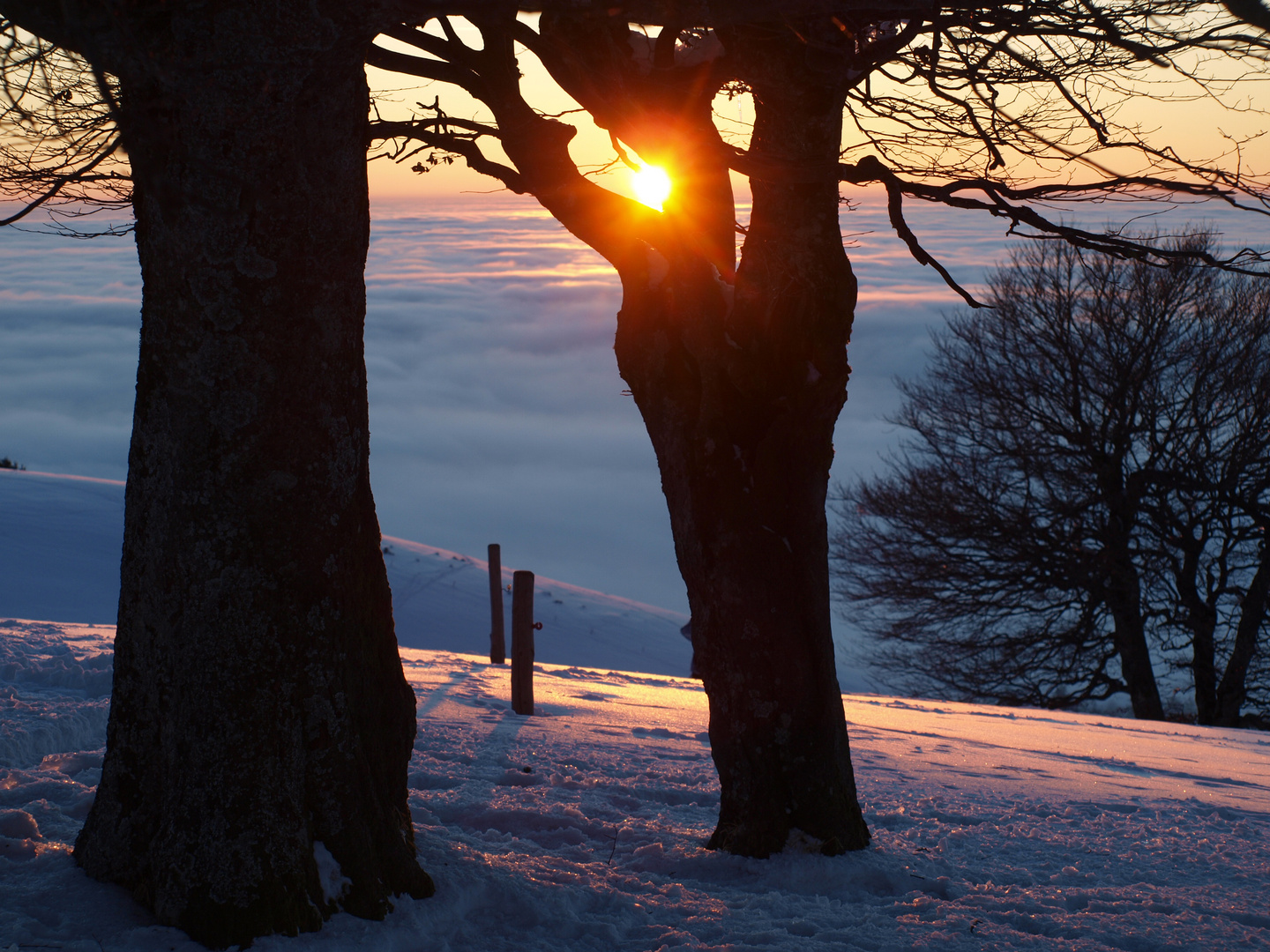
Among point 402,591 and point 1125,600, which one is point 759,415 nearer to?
point 1125,600

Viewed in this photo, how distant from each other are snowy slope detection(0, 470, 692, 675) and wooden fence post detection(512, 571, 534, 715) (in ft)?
31.0

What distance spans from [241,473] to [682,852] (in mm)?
2597

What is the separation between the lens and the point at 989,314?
18266 millimetres

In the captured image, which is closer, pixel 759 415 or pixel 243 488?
pixel 243 488

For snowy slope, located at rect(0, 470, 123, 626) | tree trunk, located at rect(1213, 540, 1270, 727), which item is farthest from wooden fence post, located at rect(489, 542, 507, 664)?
tree trunk, located at rect(1213, 540, 1270, 727)

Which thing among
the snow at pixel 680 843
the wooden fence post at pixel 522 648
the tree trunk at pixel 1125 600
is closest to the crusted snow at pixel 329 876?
the snow at pixel 680 843

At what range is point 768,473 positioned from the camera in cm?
434

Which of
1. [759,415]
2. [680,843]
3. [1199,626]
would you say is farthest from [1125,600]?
[759,415]

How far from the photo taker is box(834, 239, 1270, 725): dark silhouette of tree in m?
16.5

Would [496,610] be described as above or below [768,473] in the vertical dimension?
below

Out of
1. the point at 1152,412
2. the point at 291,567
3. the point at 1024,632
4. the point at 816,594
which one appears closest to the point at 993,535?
the point at 1024,632

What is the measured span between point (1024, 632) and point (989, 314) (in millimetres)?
5954

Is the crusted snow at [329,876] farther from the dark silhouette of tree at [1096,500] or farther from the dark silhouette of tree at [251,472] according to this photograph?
the dark silhouette of tree at [1096,500]

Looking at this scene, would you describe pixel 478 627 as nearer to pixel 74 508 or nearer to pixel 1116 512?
pixel 74 508
